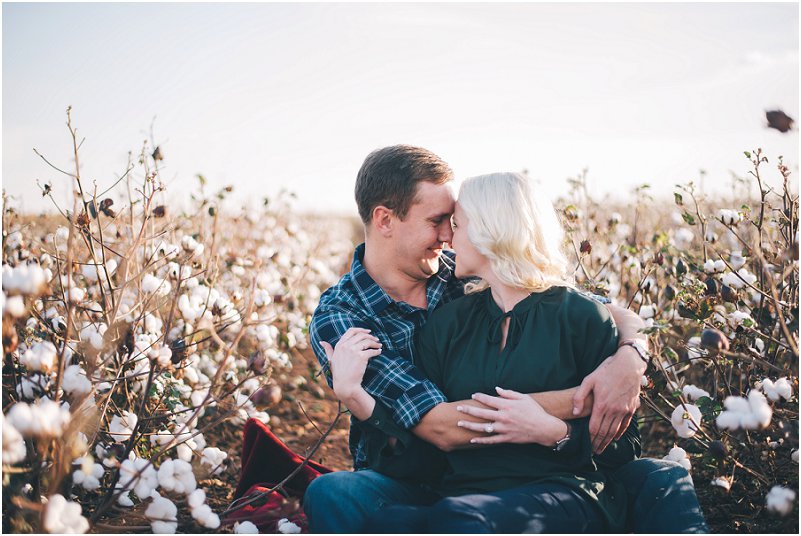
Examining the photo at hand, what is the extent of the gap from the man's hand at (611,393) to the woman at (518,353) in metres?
0.05

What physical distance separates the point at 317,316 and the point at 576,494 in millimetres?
1075

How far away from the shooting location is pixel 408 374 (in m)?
2.24

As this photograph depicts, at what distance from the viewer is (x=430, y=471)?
230 cm

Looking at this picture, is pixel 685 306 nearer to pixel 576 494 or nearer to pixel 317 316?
pixel 576 494

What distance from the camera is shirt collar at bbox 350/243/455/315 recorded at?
2.53m

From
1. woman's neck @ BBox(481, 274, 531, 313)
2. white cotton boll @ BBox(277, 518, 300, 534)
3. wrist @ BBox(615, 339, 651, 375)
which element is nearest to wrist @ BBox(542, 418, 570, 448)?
wrist @ BBox(615, 339, 651, 375)

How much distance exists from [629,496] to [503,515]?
20.1 inches

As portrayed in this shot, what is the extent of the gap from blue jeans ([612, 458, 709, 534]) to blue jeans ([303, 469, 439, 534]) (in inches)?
28.1

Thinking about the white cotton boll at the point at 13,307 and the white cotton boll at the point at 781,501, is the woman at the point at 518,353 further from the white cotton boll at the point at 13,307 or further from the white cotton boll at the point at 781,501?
the white cotton boll at the point at 13,307

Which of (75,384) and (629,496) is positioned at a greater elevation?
(75,384)

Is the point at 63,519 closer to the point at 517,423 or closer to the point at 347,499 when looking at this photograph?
the point at 347,499

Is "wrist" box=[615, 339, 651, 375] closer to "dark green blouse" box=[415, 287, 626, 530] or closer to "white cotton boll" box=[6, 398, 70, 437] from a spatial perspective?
"dark green blouse" box=[415, 287, 626, 530]

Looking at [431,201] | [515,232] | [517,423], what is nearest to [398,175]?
[431,201]

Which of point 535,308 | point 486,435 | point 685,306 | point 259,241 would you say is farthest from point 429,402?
point 259,241
